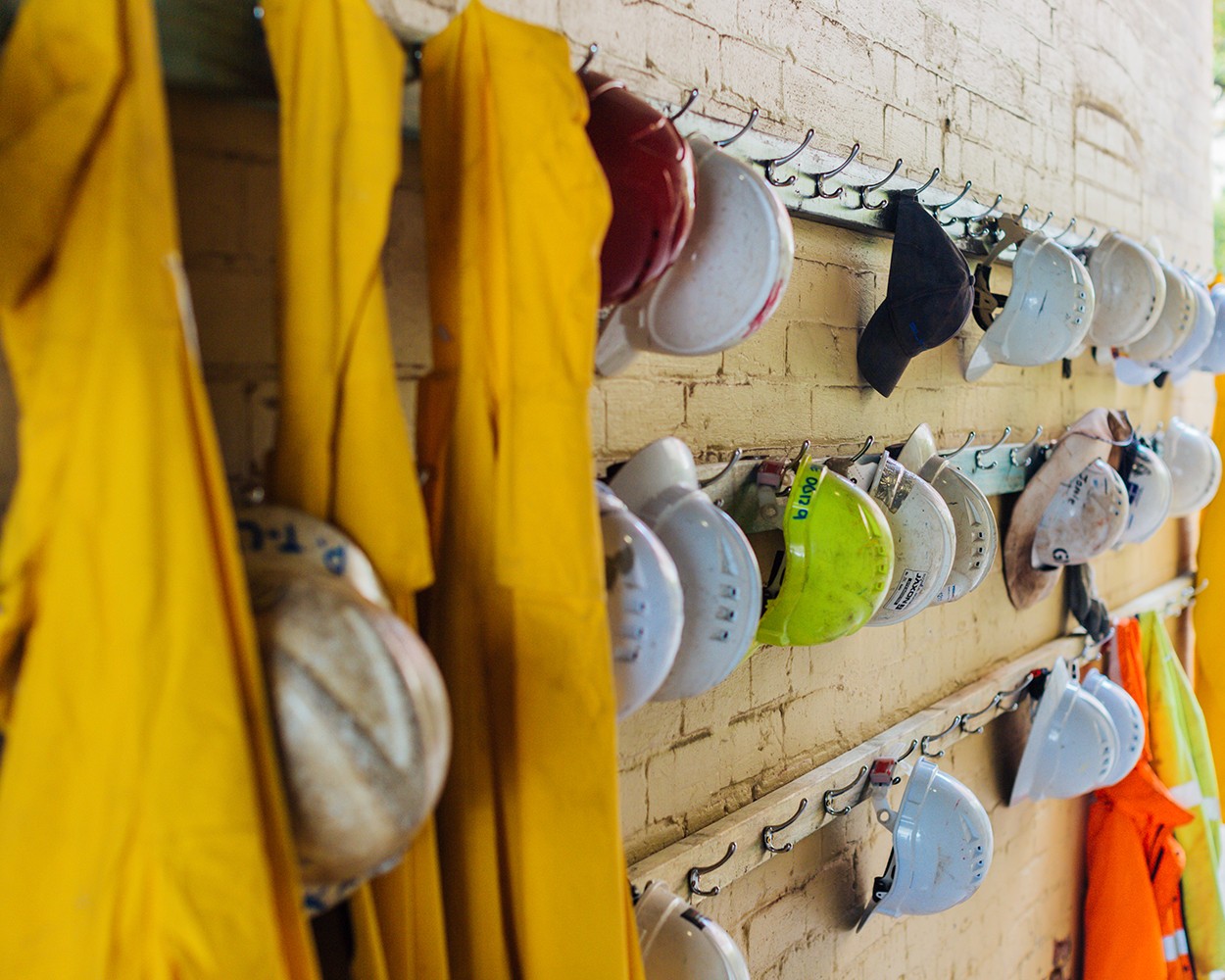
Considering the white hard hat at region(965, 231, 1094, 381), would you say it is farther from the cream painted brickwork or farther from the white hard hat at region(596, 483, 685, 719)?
the white hard hat at region(596, 483, 685, 719)

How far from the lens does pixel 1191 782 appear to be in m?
2.11

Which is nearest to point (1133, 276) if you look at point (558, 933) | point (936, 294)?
point (936, 294)

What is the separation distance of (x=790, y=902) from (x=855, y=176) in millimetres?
956

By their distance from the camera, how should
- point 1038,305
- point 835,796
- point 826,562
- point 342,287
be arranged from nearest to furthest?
point 342,287 → point 826,562 → point 835,796 → point 1038,305

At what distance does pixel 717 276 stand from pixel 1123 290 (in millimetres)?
Answer: 1153

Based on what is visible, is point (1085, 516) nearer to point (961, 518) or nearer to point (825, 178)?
point (961, 518)

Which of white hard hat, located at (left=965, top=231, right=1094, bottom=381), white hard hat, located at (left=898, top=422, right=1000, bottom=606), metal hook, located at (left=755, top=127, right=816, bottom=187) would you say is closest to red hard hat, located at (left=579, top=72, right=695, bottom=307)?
metal hook, located at (left=755, top=127, right=816, bottom=187)

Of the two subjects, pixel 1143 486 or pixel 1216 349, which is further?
→ pixel 1216 349

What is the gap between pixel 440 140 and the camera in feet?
2.42

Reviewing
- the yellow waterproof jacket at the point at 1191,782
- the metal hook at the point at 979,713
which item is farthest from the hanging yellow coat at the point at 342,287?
the yellow waterproof jacket at the point at 1191,782

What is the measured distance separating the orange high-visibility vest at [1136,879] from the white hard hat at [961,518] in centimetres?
95

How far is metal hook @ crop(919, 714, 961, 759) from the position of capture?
1.54 m

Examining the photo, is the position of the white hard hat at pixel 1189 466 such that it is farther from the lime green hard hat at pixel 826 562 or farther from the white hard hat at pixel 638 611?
the white hard hat at pixel 638 611

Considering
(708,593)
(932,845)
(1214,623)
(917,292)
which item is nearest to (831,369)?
(917,292)
